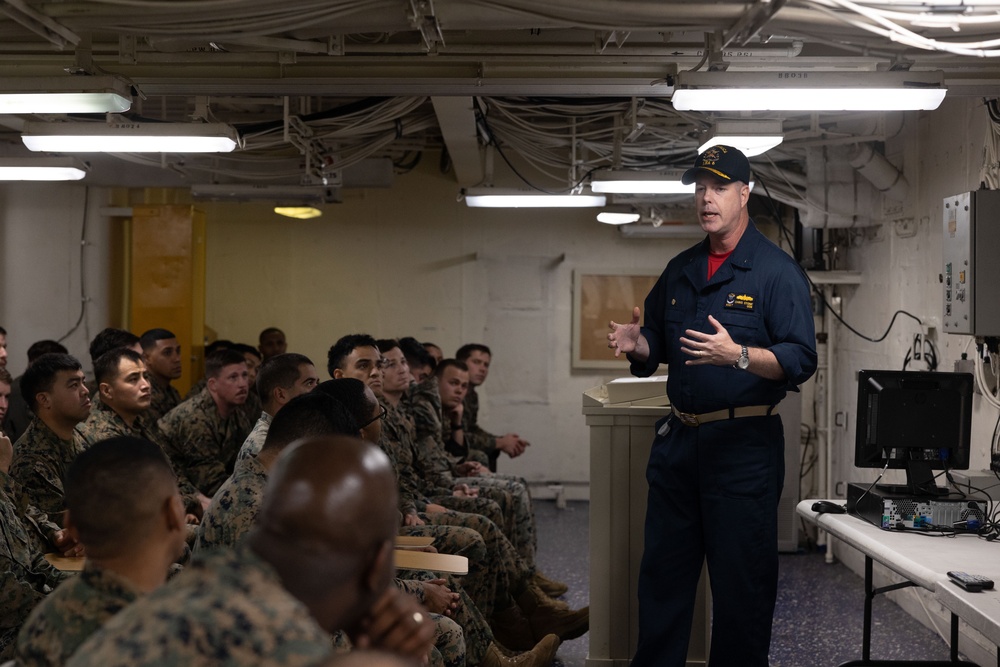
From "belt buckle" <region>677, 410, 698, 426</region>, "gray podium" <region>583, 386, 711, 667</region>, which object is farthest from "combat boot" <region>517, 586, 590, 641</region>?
"belt buckle" <region>677, 410, 698, 426</region>

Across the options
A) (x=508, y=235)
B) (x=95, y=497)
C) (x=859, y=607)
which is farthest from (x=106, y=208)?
(x=95, y=497)

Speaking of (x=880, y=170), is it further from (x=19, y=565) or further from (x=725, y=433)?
(x=19, y=565)

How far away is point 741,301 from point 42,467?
2.52m

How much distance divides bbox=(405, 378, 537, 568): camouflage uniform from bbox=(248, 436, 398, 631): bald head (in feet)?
12.5

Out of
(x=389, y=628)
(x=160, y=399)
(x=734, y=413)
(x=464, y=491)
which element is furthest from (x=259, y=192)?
(x=389, y=628)

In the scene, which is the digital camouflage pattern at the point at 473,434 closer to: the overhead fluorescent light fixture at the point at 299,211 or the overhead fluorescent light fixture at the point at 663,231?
the overhead fluorescent light fixture at the point at 299,211

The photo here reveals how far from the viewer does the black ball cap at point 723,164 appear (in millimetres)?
3125

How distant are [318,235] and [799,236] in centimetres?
389

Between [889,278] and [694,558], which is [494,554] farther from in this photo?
[889,278]

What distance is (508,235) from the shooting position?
27.3ft

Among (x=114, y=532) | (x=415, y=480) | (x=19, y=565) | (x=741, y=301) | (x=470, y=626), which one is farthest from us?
(x=415, y=480)

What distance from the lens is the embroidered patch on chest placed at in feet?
10.2

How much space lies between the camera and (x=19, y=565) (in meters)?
2.81

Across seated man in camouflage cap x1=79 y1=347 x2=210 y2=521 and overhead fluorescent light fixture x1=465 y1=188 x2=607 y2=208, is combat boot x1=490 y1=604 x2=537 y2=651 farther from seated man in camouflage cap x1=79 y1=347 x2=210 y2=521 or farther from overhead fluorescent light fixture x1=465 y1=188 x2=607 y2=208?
overhead fluorescent light fixture x1=465 y1=188 x2=607 y2=208
